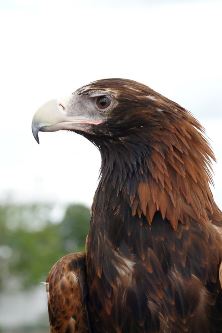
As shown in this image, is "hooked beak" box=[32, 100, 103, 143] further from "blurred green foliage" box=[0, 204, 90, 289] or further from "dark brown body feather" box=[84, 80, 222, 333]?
"blurred green foliage" box=[0, 204, 90, 289]

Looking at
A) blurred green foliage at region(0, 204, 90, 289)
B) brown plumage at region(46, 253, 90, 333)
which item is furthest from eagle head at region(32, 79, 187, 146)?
blurred green foliage at region(0, 204, 90, 289)

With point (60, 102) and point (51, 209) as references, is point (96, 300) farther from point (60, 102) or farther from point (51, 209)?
point (51, 209)

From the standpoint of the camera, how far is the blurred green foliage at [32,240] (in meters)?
94.8

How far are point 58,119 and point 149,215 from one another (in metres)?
1.08

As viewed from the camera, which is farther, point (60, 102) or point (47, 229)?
point (47, 229)

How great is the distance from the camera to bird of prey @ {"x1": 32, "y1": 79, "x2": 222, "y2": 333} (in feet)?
28.9

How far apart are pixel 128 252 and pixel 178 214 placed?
1.71 ft

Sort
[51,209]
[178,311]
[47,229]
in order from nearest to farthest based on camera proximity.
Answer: [178,311] < [51,209] < [47,229]

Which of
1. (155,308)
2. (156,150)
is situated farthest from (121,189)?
(155,308)

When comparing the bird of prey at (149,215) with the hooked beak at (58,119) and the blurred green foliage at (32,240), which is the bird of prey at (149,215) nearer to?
Result: the hooked beak at (58,119)

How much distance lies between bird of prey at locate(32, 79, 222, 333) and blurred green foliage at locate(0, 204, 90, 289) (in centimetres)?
8174

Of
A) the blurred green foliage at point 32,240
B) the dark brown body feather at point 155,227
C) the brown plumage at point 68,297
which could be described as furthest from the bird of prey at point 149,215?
the blurred green foliage at point 32,240

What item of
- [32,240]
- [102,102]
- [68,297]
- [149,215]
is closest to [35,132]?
[102,102]

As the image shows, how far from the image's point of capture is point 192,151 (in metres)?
8.95
